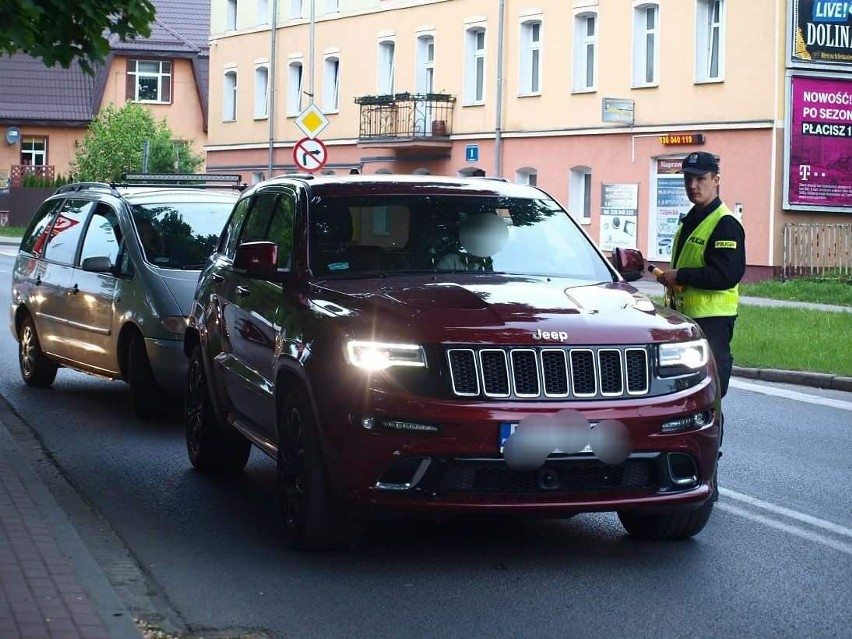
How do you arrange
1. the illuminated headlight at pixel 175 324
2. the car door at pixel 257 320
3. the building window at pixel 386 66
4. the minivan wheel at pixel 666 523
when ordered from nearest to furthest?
the minivan wheel at pixel 666 523
the car door at pixel 257 320
the illuminated headlight at pixel 175 324
the building window at pixel 386 66

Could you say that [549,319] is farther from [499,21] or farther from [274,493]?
[499,21]

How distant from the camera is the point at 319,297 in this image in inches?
297

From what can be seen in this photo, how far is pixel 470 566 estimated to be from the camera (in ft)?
23.4

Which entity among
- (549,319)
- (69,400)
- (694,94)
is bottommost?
(69,400)

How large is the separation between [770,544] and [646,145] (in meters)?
29.3

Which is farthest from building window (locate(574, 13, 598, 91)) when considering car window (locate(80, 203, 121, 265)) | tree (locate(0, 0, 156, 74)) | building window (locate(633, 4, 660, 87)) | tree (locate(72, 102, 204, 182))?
tree (locate(0, 0, 156, 74))

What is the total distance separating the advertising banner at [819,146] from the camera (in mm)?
33031

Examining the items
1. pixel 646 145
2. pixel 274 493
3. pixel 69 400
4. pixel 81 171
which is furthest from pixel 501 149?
pixel 274 493

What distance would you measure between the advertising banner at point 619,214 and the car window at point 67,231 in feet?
77.4

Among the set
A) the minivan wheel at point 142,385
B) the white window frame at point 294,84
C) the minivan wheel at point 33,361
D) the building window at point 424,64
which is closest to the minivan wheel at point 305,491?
the minivan wheel at point 142,385

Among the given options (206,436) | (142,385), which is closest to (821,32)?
(142,385)

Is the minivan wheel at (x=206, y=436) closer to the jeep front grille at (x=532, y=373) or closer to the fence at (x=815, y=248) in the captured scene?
the jeep front grille at (x=532, y=373)

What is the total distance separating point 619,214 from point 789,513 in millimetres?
28816

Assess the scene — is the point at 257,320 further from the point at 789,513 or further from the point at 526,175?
the point at 526,175
